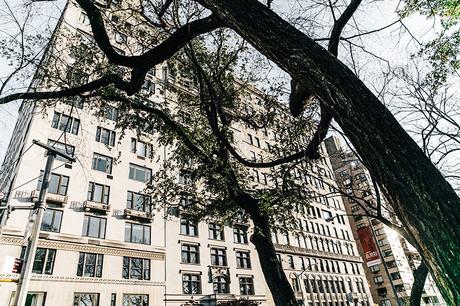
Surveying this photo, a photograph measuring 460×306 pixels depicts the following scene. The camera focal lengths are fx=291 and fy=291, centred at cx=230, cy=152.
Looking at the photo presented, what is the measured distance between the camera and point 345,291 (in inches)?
1983

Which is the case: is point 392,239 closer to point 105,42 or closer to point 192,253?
point 192,253

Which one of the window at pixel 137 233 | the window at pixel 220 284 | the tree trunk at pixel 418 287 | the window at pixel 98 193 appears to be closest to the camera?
the tree trunk at pixel 418 287

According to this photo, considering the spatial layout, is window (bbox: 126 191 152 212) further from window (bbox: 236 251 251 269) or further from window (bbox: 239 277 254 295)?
window (bbox: 239 277 254 295)

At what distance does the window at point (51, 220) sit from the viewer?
23128 mm

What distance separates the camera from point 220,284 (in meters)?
32.7

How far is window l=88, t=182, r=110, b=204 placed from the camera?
2697 centimetres

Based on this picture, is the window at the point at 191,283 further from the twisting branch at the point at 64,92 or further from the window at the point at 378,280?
the window at the point at 378,280

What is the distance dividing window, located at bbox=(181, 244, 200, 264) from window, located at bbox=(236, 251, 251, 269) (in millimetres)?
6106

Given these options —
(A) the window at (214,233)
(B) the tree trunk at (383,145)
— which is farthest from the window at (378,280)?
(B) the tree trunk at (383,145)

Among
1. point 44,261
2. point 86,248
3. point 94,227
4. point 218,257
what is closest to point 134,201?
point 94,227

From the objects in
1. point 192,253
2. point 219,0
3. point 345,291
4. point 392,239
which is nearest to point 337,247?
point 345,291

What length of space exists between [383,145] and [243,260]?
37.4m

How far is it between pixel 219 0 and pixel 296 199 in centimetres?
1004

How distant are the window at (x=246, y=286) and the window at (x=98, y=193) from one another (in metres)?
18.6
